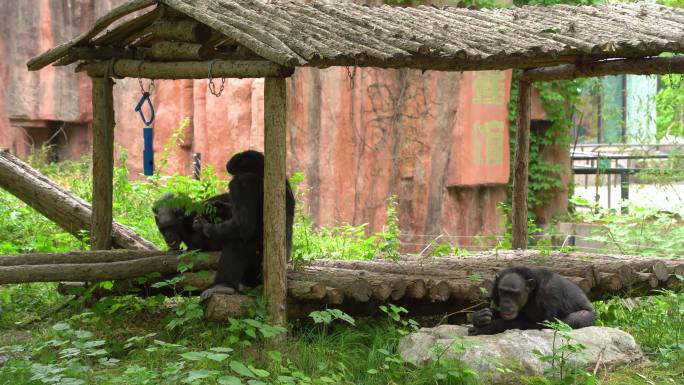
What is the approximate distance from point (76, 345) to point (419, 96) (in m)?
10.5

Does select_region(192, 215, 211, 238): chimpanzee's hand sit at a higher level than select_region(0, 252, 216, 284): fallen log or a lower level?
higher

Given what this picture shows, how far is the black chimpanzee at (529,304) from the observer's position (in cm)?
740

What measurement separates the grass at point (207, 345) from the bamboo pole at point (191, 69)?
131 centimetres

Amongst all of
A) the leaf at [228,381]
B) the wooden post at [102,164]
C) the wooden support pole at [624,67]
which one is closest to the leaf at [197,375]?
the leaf at [228,381]

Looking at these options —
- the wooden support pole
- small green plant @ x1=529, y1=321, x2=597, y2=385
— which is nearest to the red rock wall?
the wooden support pole

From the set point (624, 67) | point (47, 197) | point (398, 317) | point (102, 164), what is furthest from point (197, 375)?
point (624, 67)

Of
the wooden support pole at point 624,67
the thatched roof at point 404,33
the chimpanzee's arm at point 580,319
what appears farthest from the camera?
the wooden support pole at point 624,67

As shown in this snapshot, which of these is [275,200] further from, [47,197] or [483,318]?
[47,197]

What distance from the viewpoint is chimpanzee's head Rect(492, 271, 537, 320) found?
290 inches

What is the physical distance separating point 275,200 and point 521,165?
5.10 metres

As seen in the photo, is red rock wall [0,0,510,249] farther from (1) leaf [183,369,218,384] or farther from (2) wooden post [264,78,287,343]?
(1) leaf [183,369,218,384]

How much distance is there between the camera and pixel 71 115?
19969 millimetres

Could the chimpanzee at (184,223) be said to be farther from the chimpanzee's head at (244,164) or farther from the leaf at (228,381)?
the leaf at (228,381)

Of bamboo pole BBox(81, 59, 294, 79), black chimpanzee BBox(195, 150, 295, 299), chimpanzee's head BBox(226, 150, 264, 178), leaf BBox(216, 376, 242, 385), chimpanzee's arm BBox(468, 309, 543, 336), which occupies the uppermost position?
bamboo pole BBox(81, 59, 294, 79)
